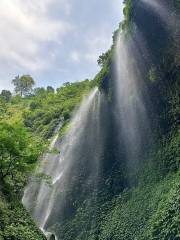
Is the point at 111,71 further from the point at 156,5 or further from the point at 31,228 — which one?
the point at 31,228

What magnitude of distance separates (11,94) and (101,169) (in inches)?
2444

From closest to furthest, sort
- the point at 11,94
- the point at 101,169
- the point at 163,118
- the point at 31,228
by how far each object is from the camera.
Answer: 1. the point at 31,228
2. the point at 163,118
3. the point at 101,169
4. the point at 11,94

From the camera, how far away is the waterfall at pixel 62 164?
25.7m

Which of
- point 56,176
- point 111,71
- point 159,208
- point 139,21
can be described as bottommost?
point 159,208

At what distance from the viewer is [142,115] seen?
22.7m

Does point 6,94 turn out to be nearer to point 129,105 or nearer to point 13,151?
point 129,105

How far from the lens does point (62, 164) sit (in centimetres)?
2822

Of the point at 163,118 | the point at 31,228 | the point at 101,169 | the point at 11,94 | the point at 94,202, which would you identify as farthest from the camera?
the point at 11,94

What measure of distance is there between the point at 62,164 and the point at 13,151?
12.6 meters

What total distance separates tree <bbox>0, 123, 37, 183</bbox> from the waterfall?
27.7ft

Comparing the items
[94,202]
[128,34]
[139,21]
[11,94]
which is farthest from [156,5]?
[11,94]

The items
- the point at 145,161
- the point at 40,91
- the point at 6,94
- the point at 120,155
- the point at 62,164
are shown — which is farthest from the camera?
the point at 6,94

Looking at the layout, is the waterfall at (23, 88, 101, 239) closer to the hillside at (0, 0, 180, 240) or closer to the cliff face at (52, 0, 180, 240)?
the hillside at (0, 0, 180, 240)

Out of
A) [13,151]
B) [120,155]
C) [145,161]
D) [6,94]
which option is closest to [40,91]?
[6,94]
